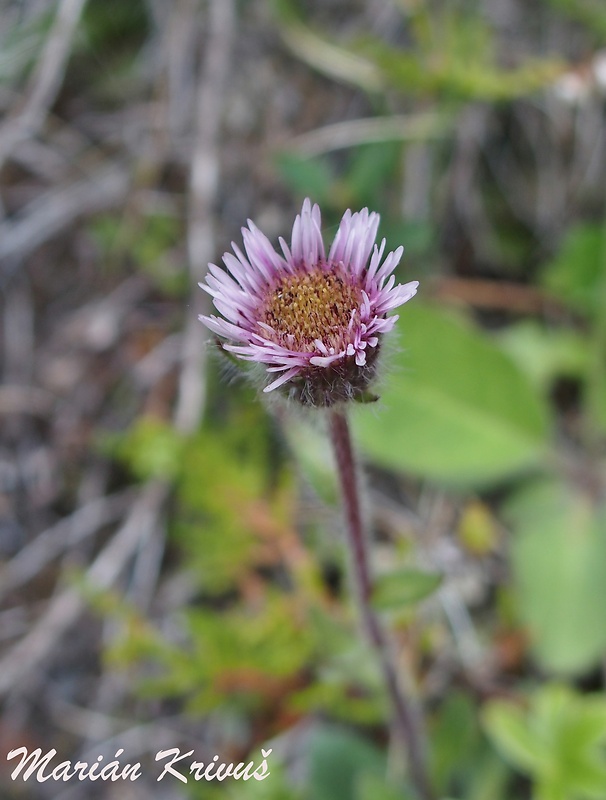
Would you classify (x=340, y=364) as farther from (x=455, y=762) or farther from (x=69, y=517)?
(x=69, y=517)

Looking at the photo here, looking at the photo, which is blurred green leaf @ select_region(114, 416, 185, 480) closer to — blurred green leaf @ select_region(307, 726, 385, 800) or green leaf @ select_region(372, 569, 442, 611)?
blurred green leaf @ select_region(307, 726, 385, 800)

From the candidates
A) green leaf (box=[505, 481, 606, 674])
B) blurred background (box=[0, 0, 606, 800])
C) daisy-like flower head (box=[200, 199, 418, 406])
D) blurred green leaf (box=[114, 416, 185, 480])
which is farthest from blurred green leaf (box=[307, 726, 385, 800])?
daisy-like flower head (box=[200, 199, 418, 406])

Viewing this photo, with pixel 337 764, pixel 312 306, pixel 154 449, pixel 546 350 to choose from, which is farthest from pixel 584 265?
pixel 337 764

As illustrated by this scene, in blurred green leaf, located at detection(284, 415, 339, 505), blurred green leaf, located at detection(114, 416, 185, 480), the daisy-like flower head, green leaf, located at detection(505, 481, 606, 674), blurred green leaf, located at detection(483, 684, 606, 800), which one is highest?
blurred green leaf, located at detection(114, 416, 185, 480)

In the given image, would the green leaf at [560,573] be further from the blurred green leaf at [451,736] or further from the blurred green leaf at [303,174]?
the blurred green leaf at [303,174]

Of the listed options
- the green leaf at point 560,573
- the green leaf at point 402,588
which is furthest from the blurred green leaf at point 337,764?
the green leaf at point 402,588

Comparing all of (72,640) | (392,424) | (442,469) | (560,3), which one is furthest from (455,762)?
(560,3)

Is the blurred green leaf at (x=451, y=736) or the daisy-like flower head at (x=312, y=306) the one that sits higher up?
the daisy-like flower head at (x=312, y=306)
